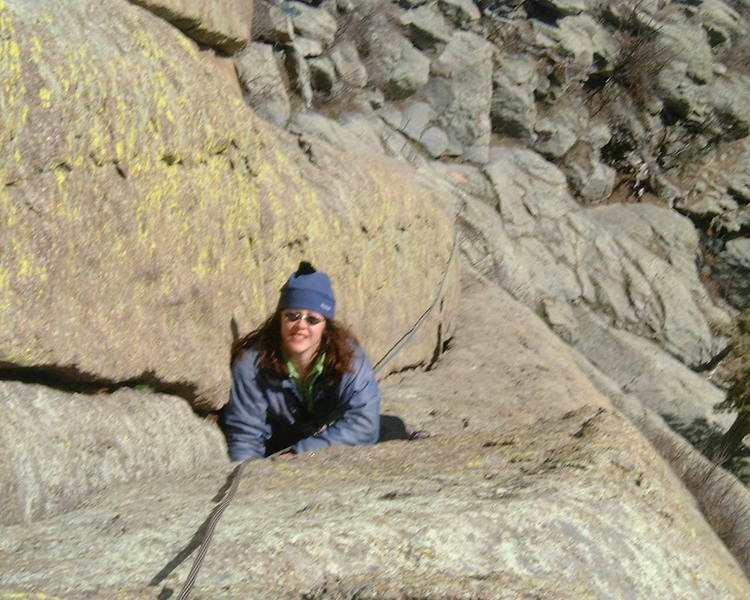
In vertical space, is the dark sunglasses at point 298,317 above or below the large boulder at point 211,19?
below

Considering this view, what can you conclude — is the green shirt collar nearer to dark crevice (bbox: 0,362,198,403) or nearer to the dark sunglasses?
the dark sunglasses

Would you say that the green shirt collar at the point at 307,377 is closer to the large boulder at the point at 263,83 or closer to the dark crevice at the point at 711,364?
the large boulder at the point at 263,83

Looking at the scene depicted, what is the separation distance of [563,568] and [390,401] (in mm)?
3465

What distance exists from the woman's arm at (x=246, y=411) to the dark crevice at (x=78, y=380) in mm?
290

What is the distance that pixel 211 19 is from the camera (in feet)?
19.5

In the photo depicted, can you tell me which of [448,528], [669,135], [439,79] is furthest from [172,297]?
[669,135]

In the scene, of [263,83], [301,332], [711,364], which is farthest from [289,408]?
[711,364]

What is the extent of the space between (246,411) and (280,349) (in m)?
0.32

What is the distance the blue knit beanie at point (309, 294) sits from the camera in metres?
4.26

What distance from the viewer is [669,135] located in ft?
69.9

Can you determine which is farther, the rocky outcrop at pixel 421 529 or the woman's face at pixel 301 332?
the woman's face at pixel 301 332

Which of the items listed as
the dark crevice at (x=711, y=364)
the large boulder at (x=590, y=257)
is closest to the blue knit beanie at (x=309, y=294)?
the large boulder at (x=590, y=257)

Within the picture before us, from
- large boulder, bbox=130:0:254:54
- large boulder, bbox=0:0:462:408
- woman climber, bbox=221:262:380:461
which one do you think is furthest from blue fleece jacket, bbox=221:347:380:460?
large boulder, bbox=130:0:254:54

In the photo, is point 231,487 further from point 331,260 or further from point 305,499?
point 331,260
